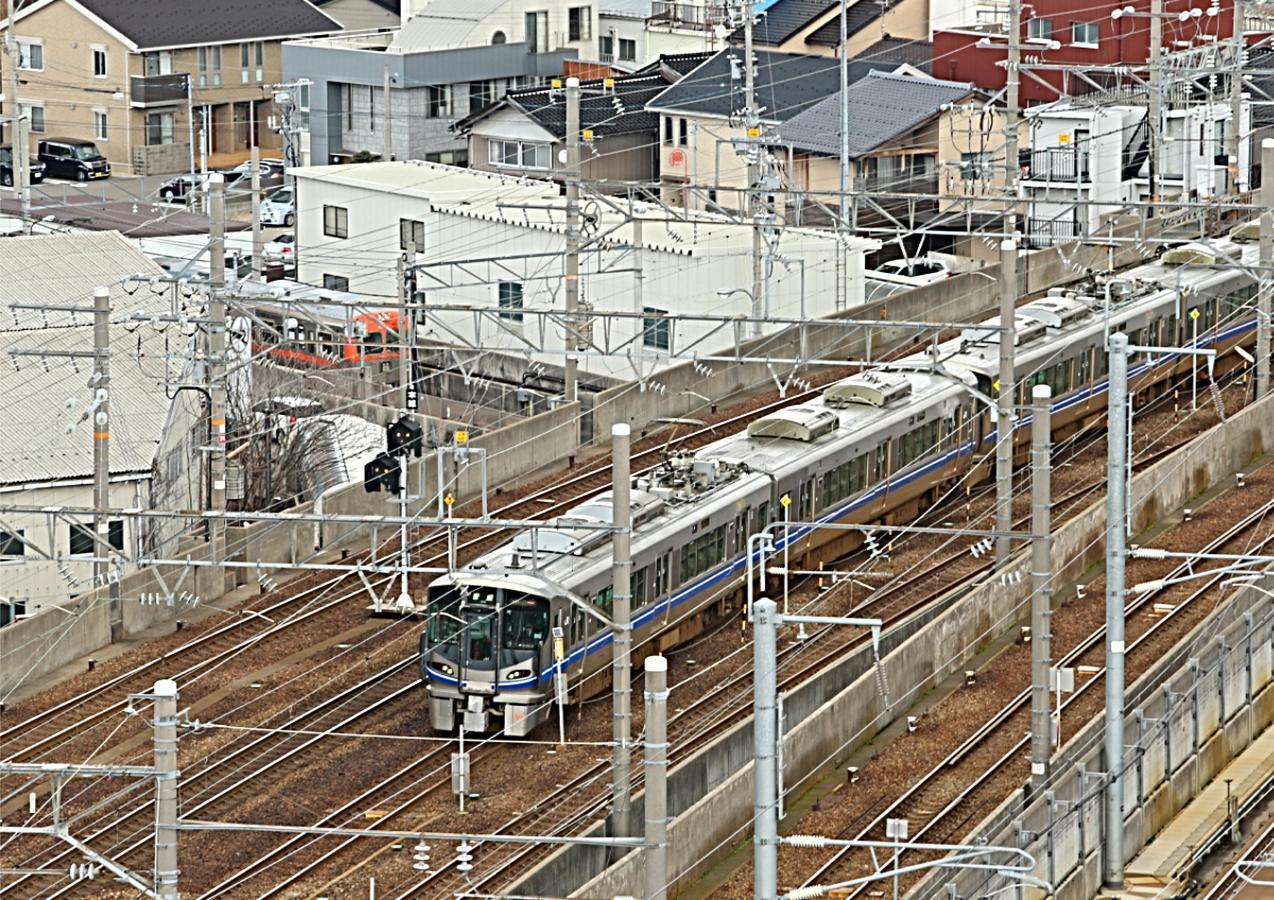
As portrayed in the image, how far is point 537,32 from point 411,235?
17364 mm

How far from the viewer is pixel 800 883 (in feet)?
72.0

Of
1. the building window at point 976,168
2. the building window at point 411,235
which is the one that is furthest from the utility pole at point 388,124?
the building window at point 976,168

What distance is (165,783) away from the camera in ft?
55.2

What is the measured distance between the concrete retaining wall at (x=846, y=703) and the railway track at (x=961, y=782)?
0.93m

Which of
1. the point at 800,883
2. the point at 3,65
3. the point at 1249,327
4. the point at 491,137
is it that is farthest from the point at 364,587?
the point at 3,65

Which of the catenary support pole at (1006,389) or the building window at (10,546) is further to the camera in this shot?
the building window at (10,546)

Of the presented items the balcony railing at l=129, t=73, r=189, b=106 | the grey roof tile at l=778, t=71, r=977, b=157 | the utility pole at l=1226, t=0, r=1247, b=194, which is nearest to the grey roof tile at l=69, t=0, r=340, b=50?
the balcony railing at l=129, t=73, r=189, b=106

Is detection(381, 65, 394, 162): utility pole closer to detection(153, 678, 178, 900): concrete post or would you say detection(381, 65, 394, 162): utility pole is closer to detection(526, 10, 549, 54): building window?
detection(526, 10, 549, 54): building window

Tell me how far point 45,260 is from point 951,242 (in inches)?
846

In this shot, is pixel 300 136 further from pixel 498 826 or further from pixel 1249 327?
pixel 498 826

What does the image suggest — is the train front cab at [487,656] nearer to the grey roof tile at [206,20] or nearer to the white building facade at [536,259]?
the white building facade at [536,259]

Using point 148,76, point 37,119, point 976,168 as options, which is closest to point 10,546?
point 976,168

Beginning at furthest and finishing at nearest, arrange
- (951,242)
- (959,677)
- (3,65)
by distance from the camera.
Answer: (3,65), (951,242), (959,677)

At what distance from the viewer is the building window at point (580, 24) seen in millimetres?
67188
